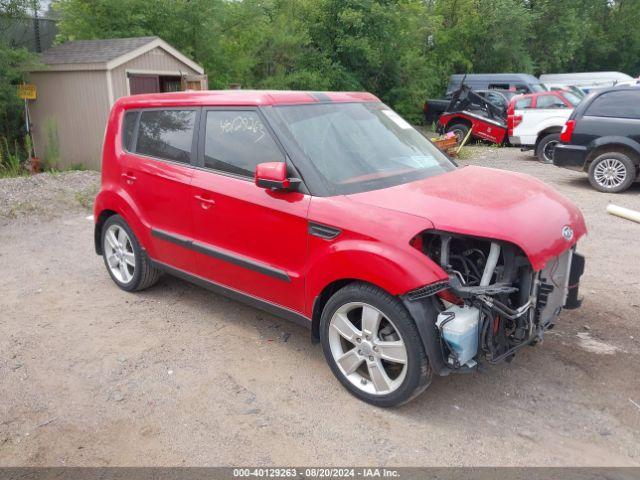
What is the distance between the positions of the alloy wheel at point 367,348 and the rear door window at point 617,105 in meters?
7.86

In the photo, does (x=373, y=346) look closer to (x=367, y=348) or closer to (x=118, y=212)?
(x=367, y=348)

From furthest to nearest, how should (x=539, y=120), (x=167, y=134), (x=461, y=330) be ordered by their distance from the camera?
(x=539, y=120) < (x=167, y=134) < (x=461, y=330)

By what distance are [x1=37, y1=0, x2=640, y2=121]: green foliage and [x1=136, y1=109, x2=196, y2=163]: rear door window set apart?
34.6ft

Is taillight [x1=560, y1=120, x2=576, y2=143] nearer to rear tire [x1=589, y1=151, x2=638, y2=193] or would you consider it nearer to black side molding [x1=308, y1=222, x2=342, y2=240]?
rear tire [x1=589, y1=151, x2=638, y2=193]

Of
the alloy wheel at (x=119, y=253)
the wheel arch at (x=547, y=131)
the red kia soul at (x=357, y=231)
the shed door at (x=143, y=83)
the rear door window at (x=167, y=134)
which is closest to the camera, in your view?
the red kia soul at (x=357, y=231)

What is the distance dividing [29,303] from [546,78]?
27.4m

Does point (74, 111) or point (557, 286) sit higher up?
point (74, 111)

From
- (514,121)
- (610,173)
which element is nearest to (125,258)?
(610,173)

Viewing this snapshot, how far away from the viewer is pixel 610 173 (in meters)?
9.61

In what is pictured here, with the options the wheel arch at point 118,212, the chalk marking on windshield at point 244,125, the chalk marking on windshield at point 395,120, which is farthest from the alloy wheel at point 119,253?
the chalk marking on windshield at point 395,120

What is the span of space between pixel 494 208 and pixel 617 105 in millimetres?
7587

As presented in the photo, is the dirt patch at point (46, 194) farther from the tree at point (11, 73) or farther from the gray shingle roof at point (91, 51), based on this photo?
the tree at point (11, 73)

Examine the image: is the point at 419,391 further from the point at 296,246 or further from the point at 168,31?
the point at 168,31

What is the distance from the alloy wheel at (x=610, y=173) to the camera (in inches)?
374
